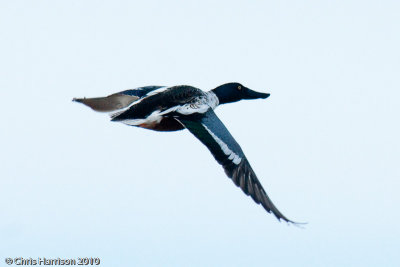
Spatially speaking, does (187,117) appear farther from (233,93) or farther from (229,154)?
(233,93)

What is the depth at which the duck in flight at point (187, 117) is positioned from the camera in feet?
18.1

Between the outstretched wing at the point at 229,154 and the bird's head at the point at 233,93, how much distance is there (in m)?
1.24

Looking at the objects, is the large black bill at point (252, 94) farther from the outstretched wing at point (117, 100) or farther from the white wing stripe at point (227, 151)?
the white wing stripe at point (227, 151)

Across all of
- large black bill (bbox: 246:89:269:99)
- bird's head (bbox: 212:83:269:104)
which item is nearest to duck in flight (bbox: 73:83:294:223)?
bird's head (bbox: 212:83:269:104)

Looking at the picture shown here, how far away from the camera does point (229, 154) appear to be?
562 cm

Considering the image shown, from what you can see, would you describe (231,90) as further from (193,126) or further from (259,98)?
(193,126)

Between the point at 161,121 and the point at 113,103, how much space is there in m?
0.58

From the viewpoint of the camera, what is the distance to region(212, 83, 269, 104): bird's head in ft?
23.5

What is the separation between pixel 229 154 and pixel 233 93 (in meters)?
1.71

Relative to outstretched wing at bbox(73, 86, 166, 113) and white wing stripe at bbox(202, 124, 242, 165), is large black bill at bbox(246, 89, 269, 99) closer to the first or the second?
outstretched wing at bbox(73, 86, 166, 113)

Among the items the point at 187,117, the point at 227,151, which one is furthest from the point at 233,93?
the point at 227,151

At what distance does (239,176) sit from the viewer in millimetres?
5500

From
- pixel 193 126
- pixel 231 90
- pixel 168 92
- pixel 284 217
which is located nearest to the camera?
pixel 284 217

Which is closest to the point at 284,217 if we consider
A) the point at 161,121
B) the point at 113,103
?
the point at 161,121
